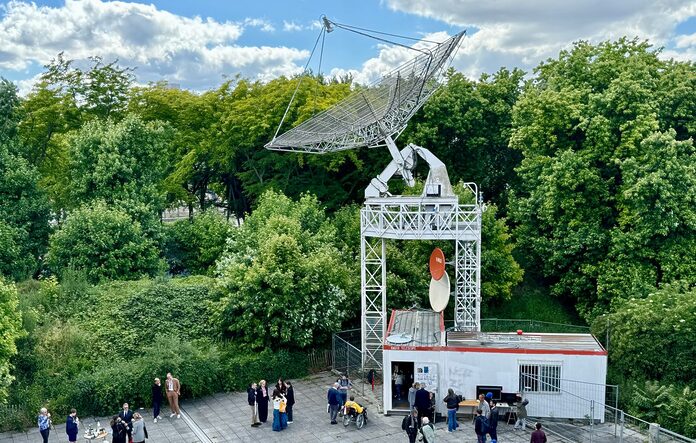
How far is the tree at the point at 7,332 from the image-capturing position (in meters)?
19.6

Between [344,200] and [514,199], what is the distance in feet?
38.0

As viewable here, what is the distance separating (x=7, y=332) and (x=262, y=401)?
860cm

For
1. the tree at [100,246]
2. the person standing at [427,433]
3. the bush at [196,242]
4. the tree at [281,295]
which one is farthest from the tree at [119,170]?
the person standing at [427,433]

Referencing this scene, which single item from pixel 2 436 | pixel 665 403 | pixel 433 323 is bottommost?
pixel 2 436

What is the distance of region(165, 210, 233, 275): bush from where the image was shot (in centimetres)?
3500

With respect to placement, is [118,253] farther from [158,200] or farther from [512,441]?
[512,441]

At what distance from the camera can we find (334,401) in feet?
70.0

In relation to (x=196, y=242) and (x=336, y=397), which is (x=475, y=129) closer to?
(x=196, y=242)

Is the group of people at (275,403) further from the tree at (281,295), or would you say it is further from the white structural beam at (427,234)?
the white structural beam at (427,234)

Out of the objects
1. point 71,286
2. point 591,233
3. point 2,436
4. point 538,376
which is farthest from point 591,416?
point 71,286

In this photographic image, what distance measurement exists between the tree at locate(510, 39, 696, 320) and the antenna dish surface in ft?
34.1

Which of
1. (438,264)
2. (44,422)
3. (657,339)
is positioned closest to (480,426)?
(438,264)

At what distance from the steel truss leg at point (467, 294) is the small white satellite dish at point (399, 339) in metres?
3.98

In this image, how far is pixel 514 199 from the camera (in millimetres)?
36094
